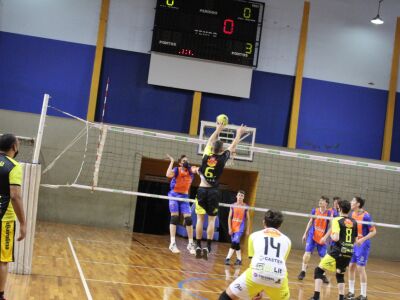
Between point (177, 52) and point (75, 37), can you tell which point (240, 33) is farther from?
point (75, 37)

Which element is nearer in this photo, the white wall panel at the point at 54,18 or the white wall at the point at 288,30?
the white wall panel at the point at 54,18

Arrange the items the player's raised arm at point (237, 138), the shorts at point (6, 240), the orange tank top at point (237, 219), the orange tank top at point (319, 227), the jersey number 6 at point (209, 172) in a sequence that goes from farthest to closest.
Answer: the orange tank top at point (237, 219), the orange tank top at point (319, 227), the jersey number 6 at point (209, 172), the player's raised arm at point (237, 138), the shorts at point (6, 240)

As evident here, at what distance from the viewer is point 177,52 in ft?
55.5

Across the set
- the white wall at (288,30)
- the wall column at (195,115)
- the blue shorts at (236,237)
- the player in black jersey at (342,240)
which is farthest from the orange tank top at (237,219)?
the white wall at (288,30)

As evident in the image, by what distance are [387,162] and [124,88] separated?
900 centimetres

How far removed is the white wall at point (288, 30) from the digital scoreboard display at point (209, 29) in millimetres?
1253

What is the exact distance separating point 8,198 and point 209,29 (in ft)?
39.7

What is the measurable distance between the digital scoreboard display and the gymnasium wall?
Result: 1.23 m

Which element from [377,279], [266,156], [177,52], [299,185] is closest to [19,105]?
[177,52]

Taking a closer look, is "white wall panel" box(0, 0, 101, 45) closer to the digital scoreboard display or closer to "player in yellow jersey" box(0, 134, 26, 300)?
the digital scoreboard display

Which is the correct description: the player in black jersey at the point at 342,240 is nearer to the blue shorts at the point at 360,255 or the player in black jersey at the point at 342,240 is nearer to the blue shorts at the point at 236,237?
the blue shorts at the point at 360,255

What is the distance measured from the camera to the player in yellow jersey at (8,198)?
5.32m

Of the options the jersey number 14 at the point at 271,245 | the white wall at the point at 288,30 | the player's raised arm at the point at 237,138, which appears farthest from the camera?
the white wall at the point at 288,30

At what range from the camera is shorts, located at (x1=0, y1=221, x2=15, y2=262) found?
5480 millimetres
